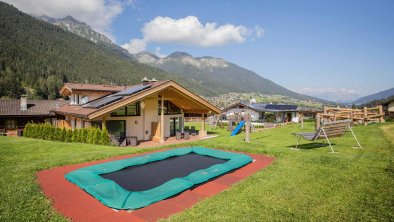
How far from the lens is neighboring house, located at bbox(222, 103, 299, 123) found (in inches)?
1523

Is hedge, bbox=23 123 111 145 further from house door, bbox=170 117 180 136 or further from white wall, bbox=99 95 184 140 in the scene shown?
house door, bbox=170 117 180 136

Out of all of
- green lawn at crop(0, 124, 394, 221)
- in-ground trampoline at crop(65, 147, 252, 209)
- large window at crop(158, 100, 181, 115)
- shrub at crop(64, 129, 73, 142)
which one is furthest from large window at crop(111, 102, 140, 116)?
green lawn at crop(0, 124, 394, 221)

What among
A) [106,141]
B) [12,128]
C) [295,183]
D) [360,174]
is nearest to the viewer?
[295,183]

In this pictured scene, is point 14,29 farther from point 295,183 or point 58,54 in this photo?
point 295,183

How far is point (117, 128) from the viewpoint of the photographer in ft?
55.6

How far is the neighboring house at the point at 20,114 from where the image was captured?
26.4m

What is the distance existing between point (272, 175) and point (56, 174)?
264 inches

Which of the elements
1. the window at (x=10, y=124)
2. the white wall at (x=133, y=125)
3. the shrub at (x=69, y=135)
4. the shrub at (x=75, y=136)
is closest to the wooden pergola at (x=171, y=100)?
the white wall at (x=133, y=125)

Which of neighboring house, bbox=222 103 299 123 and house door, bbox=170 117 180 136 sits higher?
neighboring house, bbox=222 103 299 123

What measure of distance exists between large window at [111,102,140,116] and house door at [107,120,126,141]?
55 cm

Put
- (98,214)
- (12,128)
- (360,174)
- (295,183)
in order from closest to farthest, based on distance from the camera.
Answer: (98,214)
(295,183)
(360,174)
(12,128)

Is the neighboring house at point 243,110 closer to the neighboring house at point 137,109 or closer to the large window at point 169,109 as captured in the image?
the large window at point 169,109

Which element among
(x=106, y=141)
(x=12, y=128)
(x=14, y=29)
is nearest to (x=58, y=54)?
(x=14, y=29)

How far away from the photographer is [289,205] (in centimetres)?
524
